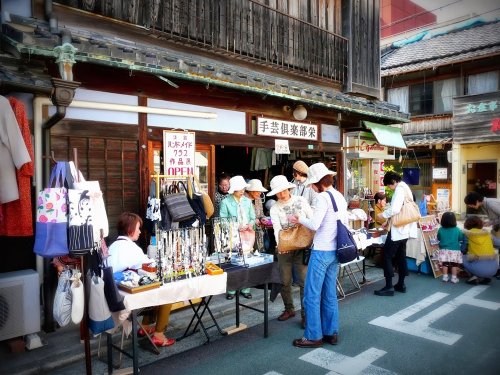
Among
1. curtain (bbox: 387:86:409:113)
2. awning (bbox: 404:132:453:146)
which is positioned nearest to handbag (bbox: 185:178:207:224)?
awning (bbox: 404:132:453:146)

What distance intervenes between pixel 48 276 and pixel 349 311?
5195 mm

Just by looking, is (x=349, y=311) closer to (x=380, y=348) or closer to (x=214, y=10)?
(x=380, y=348)

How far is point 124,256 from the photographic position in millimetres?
4879

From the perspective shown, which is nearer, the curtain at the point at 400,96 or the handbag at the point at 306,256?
the handbag at the point at 306,256

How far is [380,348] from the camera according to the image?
532 centimetres

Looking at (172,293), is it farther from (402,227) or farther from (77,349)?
(402,227)

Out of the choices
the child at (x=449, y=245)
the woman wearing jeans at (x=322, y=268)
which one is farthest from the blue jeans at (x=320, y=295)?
the child at (x=449, y=245)

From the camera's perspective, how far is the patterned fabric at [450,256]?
888 centimetres

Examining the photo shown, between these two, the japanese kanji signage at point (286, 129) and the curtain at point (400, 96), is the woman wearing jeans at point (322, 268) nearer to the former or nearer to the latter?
the japanese kanji signage at point (286, 129)

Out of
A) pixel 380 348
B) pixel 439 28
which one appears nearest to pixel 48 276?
pixel 380 348

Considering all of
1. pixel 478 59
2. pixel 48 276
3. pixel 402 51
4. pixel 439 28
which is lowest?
pixel 48 276

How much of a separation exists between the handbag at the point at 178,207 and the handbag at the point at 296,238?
1785mm

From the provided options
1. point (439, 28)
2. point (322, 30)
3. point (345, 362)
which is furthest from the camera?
point (439, 28)

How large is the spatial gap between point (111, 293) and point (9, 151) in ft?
7.03
